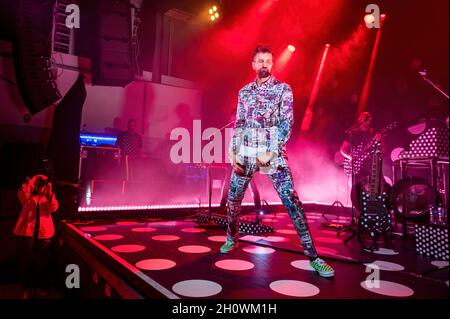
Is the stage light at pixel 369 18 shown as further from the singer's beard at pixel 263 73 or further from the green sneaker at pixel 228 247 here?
the green sneaker at pixel 228 247

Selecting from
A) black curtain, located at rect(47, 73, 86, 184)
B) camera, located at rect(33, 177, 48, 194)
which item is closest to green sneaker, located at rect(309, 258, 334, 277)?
camera, located at rect(33, 177, 48, 194)

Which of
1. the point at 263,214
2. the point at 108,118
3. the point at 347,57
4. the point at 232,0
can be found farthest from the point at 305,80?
the point at 108,118

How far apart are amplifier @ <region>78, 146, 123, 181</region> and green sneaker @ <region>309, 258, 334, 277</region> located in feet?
16.4

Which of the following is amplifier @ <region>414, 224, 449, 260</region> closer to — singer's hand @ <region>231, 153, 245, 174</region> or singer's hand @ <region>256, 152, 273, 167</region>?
singer's hand @ <region>256, 152, 273, 167</region>

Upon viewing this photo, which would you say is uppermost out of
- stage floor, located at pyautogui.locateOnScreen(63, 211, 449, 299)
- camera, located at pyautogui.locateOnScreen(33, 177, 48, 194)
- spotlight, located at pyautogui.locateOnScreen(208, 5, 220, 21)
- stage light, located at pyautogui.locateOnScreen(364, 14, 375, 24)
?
spotlight, located at pyautogui.locateOnScreen(208, 5, 220, 21)

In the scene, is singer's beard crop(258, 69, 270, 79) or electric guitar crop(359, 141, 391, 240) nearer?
singer's beard crop(258, 69, 270, 79)

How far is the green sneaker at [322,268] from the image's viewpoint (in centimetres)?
193

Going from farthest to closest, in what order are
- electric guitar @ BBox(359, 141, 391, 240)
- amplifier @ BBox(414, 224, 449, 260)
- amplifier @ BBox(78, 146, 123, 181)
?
amplifier @ BBox(78, 146, 123, 181), electric guitar @ BBox(359, 141, 391, 240), amplifier @ BBox(414, 224, 449, 260)

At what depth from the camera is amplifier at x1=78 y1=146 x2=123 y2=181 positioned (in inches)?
227

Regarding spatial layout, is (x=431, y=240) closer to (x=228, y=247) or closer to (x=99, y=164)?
(x=228, y=247)

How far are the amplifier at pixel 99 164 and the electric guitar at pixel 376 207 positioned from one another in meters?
4.94

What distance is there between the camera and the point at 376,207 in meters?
3.07

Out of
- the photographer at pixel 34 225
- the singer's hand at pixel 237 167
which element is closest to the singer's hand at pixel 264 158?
the singer's hand at pixel 237 167

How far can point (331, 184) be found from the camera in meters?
7.62
